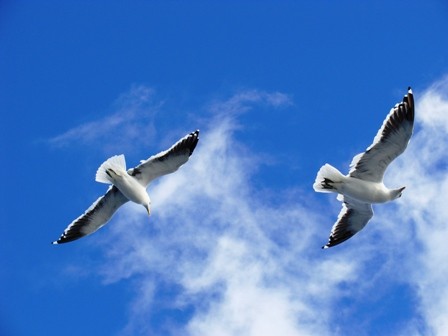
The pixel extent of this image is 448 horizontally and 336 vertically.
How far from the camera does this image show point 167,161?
1850 cm

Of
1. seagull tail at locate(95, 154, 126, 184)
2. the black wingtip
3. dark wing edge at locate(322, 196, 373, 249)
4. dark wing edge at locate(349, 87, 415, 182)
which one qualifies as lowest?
dark wing edge at locate(349, 87, 415, 182)

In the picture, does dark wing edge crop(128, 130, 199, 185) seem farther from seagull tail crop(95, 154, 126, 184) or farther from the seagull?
the seagull

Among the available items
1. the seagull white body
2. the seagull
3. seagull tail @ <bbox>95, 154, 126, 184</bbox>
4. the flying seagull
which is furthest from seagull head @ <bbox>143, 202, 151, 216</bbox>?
the seagull

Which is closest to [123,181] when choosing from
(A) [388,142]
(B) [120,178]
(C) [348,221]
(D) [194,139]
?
(B) [120,178]

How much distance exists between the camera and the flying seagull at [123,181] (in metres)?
18.3

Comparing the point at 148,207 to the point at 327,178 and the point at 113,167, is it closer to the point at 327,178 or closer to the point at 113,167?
the point at 113,167

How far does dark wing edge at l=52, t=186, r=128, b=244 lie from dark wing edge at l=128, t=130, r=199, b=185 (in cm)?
102

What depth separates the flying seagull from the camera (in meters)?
18.3

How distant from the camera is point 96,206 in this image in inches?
778

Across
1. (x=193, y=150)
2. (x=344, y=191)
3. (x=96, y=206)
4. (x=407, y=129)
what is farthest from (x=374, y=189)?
(x=96, y=206)

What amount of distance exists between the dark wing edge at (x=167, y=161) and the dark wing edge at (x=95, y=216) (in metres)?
1.02

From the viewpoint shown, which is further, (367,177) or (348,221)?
(348,221)

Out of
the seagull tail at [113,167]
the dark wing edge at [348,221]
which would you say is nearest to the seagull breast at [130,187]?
the seagull tail at [113,167]

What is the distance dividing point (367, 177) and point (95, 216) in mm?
6704
